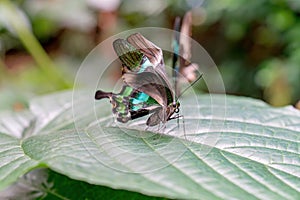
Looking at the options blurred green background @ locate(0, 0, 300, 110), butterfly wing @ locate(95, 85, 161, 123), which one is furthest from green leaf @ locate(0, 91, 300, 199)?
blurred green background @ locate(0, 0, 300, 110)

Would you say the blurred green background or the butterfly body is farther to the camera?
the blurred green background

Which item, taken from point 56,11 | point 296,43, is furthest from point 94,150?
point 56,11

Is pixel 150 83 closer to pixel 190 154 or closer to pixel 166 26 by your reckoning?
pixel 190 154

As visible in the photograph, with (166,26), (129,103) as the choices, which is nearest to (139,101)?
(129,103)

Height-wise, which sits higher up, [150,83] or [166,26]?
[150,83]

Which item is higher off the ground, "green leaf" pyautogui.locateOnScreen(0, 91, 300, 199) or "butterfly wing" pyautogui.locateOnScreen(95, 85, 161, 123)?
"butterfly wing" pyautogui.locateOnScreen(95, 85, 161, 123)

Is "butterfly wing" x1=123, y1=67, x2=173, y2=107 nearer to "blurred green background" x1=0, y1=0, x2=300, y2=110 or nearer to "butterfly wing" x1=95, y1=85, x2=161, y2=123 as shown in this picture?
"butterfly wing" x1=95, y1=85, x2=161, y2=123
